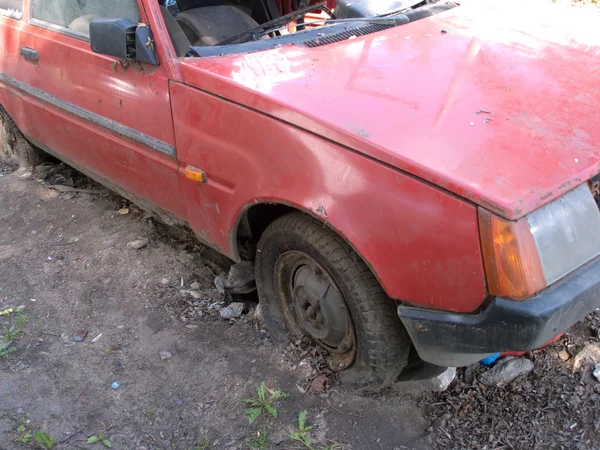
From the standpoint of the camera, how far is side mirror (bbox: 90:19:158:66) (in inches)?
93.3

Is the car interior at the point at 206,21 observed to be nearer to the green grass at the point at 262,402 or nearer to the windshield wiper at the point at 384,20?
the windshield wiper at the point at 384,20

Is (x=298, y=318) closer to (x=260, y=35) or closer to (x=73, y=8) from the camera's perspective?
(x=260, y=35)

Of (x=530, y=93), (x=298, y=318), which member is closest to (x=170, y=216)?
(x=298, y=318)

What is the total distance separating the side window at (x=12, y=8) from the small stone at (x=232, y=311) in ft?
7.12

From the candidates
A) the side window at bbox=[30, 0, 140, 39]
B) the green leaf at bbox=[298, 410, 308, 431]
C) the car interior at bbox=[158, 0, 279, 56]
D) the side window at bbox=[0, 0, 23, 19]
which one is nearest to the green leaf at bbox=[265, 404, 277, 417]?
the green leaf at bbox=[298, 410, 308, 431]

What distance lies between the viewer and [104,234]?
3600 millimetres

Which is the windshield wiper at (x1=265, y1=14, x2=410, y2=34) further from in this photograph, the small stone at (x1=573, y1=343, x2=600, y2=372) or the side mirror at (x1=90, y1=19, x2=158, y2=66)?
the small stone at (x1=573, y1=343, x2=600, y2=372)

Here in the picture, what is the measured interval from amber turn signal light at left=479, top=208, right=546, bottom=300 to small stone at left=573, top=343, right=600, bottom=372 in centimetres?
101

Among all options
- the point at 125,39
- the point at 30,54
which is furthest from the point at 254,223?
the point at 30,54

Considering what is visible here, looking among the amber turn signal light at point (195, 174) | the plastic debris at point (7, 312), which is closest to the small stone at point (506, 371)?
the amber turn signal light at point (195, 174)

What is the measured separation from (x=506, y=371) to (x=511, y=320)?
0.87 metres

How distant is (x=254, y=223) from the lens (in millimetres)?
2537

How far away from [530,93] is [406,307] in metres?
0.92

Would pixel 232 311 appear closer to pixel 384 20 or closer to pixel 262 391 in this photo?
Answer: pixel 262 391
